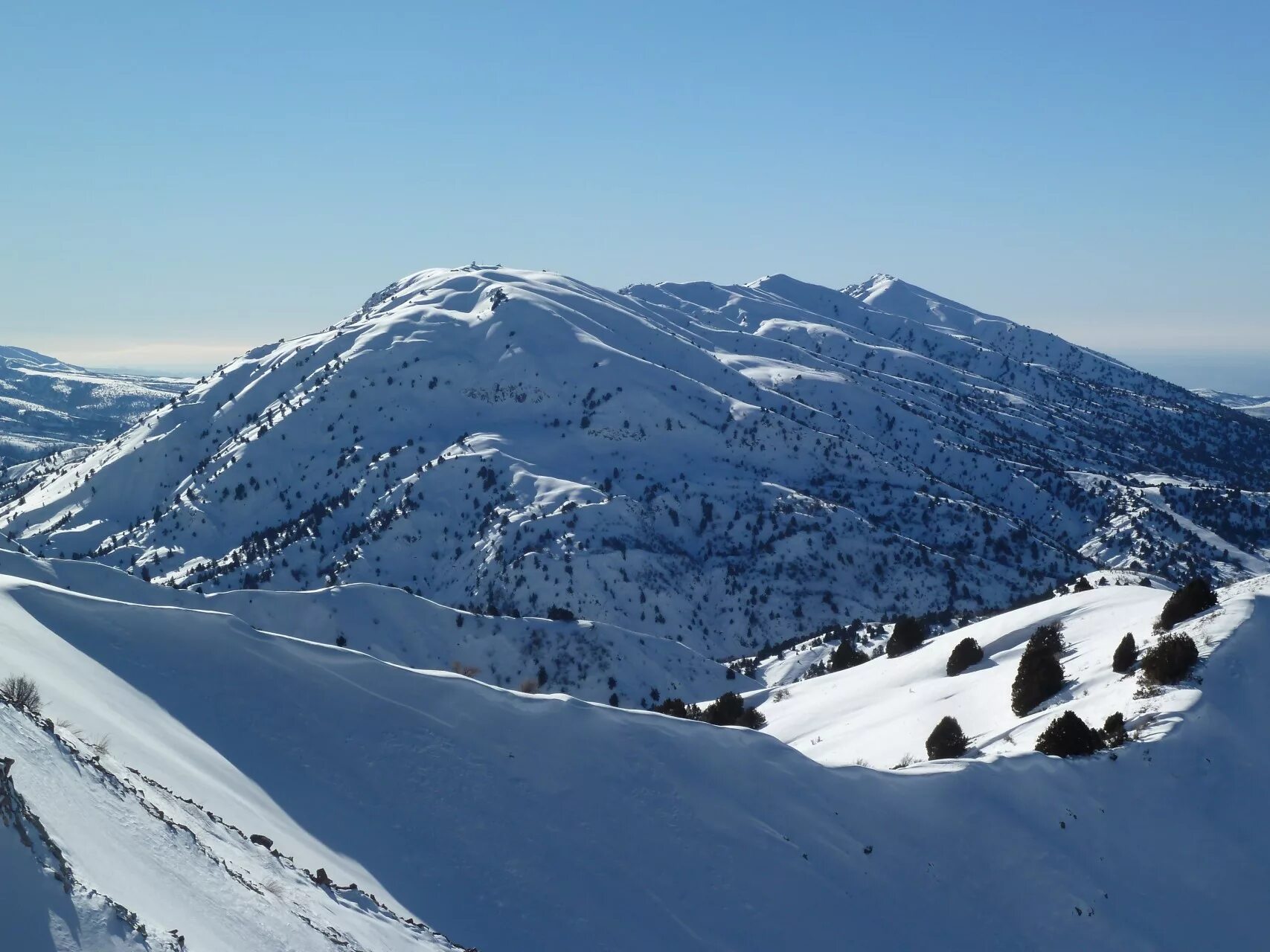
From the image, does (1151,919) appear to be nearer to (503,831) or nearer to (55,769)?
(503,831)

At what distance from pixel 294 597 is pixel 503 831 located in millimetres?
49049

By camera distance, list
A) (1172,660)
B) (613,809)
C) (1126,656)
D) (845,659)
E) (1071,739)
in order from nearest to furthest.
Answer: (613,809) → (1071,739) → (1172,660) → (1126,656) → (845,659)

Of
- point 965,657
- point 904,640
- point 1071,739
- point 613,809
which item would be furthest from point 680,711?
point 904,640

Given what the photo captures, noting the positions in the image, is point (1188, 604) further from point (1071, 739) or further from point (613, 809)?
point (613, 809)

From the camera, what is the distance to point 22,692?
1680cm

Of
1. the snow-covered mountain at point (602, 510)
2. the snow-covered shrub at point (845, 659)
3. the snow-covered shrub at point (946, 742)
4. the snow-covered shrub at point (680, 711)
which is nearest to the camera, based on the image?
the snow-covered shrub at point (946, 742)

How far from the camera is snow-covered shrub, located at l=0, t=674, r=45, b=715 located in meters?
16.3

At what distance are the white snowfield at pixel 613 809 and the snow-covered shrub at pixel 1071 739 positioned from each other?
2.73 ft

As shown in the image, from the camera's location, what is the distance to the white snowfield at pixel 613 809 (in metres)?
19.0

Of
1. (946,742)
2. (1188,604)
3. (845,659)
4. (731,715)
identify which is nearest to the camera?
(946,742)

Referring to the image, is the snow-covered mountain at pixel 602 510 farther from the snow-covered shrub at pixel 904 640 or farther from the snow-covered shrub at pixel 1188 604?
the snow-covered shrub at pixel 1188 604

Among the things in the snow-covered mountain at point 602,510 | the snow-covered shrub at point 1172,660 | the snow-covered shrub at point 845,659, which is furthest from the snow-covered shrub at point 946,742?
the snow-covered mountain at point 602,510

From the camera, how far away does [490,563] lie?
128 metres

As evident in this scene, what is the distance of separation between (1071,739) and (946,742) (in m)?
5.04
